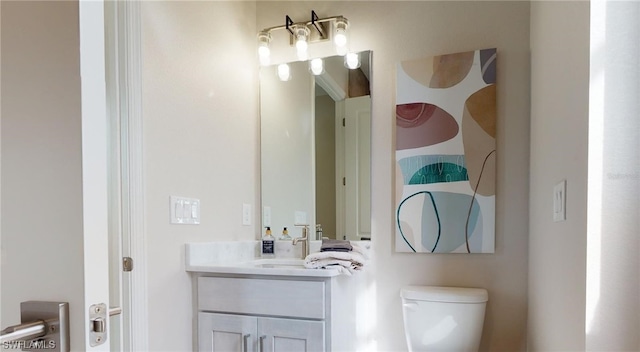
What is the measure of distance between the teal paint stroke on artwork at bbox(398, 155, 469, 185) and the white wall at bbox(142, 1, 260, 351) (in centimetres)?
85

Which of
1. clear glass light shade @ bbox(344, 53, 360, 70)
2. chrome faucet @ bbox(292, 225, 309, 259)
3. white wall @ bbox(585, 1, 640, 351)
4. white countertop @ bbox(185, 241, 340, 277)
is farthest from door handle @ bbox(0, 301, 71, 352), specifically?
clear glass light shade @ bbox(344, 53, 360, 70)

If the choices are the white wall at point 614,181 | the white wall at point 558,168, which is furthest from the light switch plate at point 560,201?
the white wall at point 614,181

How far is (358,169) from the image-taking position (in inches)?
88.7

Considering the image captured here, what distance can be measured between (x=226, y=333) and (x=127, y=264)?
52 centimetres

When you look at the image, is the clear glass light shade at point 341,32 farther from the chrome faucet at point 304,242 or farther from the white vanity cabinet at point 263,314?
the white vanity cabinet at point 263,314

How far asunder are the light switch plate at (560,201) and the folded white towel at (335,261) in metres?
0.79

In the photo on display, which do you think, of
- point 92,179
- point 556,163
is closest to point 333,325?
point 556,163

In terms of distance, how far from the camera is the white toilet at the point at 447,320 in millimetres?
1847

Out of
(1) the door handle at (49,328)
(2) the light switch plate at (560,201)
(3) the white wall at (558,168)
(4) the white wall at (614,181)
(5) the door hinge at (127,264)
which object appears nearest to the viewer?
(1) the door handle at (49,328)

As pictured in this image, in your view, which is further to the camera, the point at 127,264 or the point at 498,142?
the point at 498,142

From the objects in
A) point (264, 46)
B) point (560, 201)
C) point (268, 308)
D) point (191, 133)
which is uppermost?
point (264, 46)

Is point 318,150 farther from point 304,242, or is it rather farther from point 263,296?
point 263,296

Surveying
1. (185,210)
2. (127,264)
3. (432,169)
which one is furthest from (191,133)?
(432,169)

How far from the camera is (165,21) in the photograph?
1747mm
